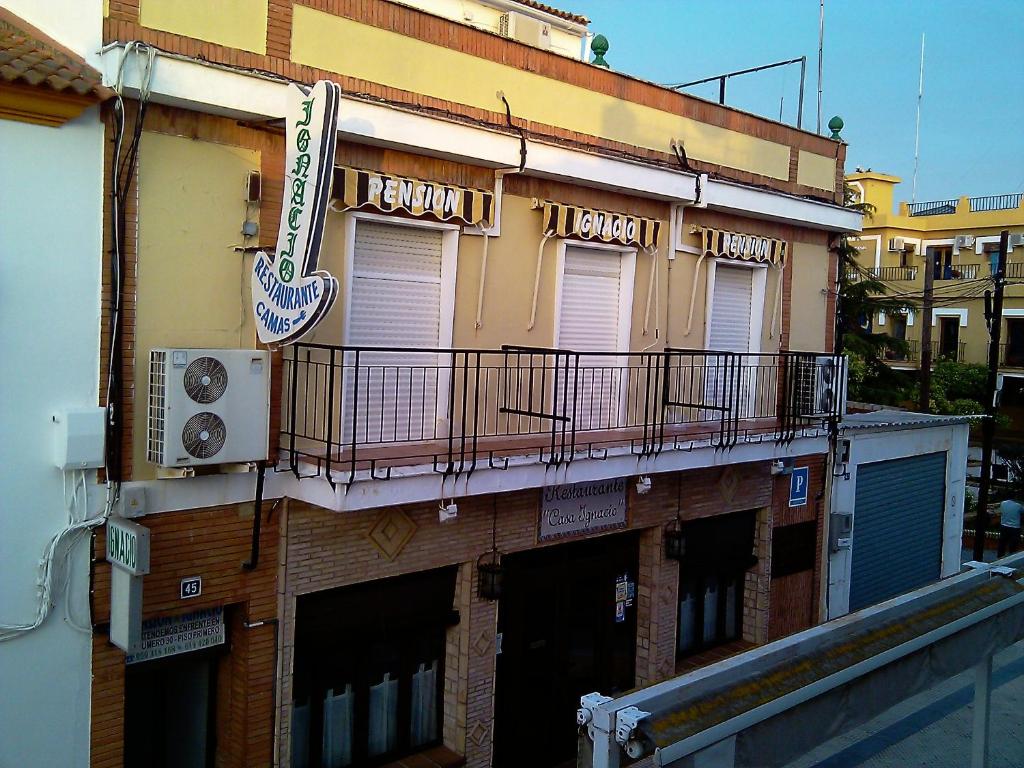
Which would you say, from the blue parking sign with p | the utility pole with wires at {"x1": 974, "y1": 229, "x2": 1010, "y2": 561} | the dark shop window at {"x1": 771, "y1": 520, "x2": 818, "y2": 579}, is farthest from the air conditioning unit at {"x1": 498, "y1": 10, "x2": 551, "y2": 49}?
the utility pole with wires at {"x1": 974, "y1": 229, "x2": 1010, "y2": 561}

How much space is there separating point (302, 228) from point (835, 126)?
969 cm

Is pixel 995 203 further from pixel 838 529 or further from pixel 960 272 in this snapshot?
pixel 838 529

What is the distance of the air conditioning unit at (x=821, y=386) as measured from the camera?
39.6 feet

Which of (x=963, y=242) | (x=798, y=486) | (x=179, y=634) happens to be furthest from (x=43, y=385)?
(x=963, y=242)

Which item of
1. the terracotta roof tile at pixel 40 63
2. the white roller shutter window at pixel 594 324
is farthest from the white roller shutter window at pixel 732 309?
the terracotta roof tile at pixel 40 63

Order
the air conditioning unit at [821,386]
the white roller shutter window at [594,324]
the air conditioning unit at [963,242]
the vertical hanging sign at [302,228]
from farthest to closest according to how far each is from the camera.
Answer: the air conditioning unit at [963,242] → the air conditioning unit at [821,386] → the white roller shutter window at [594,324] → the vertical hanging sign at [302,228]

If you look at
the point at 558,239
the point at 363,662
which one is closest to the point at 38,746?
the point at 363,662

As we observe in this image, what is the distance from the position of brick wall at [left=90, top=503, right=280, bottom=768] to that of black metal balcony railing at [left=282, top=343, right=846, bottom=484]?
31.7 inches

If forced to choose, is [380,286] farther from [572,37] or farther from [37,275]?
[572,37]

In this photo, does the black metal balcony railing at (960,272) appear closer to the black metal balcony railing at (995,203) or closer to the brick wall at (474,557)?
the black metal balcony railing at (995,203)

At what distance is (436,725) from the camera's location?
9.22 meters

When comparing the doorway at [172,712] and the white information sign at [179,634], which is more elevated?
the white information sign at [179,634]

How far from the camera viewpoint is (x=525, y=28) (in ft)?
46.9

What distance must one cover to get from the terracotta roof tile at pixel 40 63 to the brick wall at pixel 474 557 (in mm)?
3514
